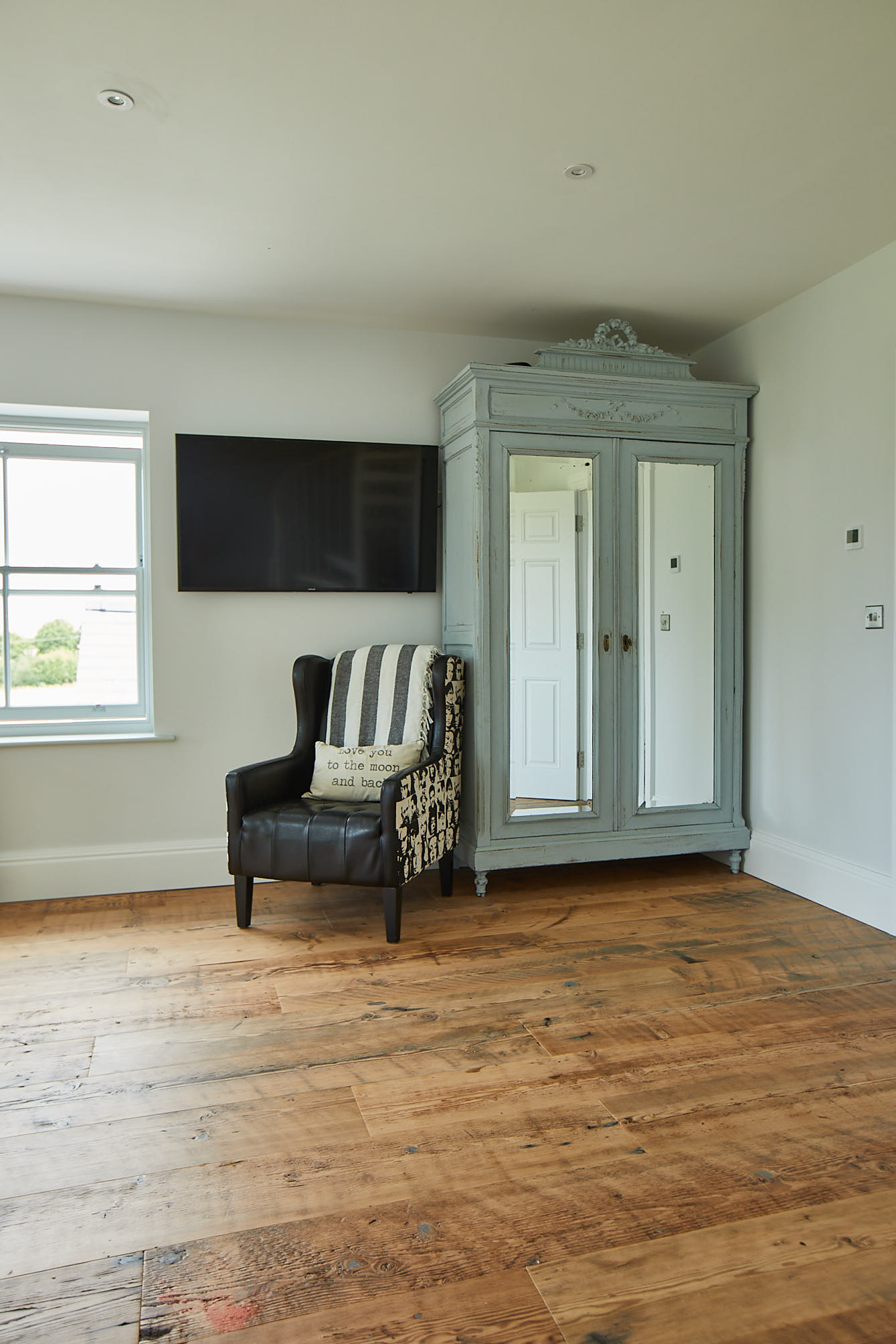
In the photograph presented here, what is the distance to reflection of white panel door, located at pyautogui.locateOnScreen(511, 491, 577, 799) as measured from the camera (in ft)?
12.2

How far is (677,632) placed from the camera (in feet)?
12.9

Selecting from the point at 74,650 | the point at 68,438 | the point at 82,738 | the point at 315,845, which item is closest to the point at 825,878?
the point at 315,845

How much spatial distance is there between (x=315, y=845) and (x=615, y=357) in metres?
2.40

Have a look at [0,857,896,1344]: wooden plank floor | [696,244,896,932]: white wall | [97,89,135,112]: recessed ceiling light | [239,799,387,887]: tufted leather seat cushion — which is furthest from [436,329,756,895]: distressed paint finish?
[97,89,135,112]: recessed ceiling light

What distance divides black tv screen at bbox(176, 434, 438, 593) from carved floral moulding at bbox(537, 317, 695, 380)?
713mm

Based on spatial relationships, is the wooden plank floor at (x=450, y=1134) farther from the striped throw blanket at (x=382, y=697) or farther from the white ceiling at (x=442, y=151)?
the white ceiling at (x=442, y=151)

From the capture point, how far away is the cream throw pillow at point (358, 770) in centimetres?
353

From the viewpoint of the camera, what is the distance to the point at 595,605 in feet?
12.5

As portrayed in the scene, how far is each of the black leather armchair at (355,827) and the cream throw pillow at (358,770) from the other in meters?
0.05

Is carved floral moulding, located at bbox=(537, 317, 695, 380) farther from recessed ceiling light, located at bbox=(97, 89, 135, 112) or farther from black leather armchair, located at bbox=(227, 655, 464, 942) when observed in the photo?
recessed ceiling light, located at bbox=(97, 89, 135, 112)

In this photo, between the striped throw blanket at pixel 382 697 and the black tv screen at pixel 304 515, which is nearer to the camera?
the striped throw blanket at pixel 382 697

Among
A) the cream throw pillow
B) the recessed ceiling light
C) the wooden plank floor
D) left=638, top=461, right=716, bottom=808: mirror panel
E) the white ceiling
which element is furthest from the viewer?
left=638, top=461, right=716, bottom=808: mirror panel

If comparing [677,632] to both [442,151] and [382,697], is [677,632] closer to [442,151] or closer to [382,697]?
[382,697]

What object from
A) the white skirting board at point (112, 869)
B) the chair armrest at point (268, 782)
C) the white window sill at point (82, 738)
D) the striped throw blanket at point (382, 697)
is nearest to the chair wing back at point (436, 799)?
the striped throw blanket at point (382, 697)
